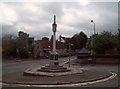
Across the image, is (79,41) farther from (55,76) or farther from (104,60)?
(55,76)

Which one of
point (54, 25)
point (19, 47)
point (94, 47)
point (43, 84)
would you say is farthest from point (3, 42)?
point (43, 84)

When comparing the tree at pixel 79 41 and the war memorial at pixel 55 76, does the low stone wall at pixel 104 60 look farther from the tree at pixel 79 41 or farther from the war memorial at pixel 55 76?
the tree at pixel 79 41

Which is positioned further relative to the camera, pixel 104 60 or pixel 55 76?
pixel 104 60

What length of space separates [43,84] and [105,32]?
1713 inches

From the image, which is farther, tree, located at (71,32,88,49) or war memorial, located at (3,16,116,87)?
tree, located at (71,32,88,49)

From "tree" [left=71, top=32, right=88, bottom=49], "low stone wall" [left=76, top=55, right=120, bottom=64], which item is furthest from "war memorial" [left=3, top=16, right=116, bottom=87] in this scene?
"tree" [left=71, top=32, right=88, bottom=49]

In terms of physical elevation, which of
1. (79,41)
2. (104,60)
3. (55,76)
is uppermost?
(79,41)

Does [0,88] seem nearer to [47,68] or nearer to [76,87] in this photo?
[76,87]

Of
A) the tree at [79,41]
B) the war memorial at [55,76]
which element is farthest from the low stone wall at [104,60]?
the tree at [79,41]

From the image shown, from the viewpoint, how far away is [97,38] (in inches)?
2249

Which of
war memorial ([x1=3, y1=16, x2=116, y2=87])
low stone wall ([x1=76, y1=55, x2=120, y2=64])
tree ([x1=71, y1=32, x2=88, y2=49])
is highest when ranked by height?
tree ([x1=71, y1=32, x2=88, y2=49])

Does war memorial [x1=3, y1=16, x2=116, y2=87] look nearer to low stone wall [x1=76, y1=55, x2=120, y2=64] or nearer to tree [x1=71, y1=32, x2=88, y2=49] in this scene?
low stone wall [x1=76, y1=55, x2=120, y2=64]

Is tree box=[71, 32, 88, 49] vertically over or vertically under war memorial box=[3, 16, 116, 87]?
over

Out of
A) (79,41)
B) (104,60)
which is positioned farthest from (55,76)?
(79,41)
